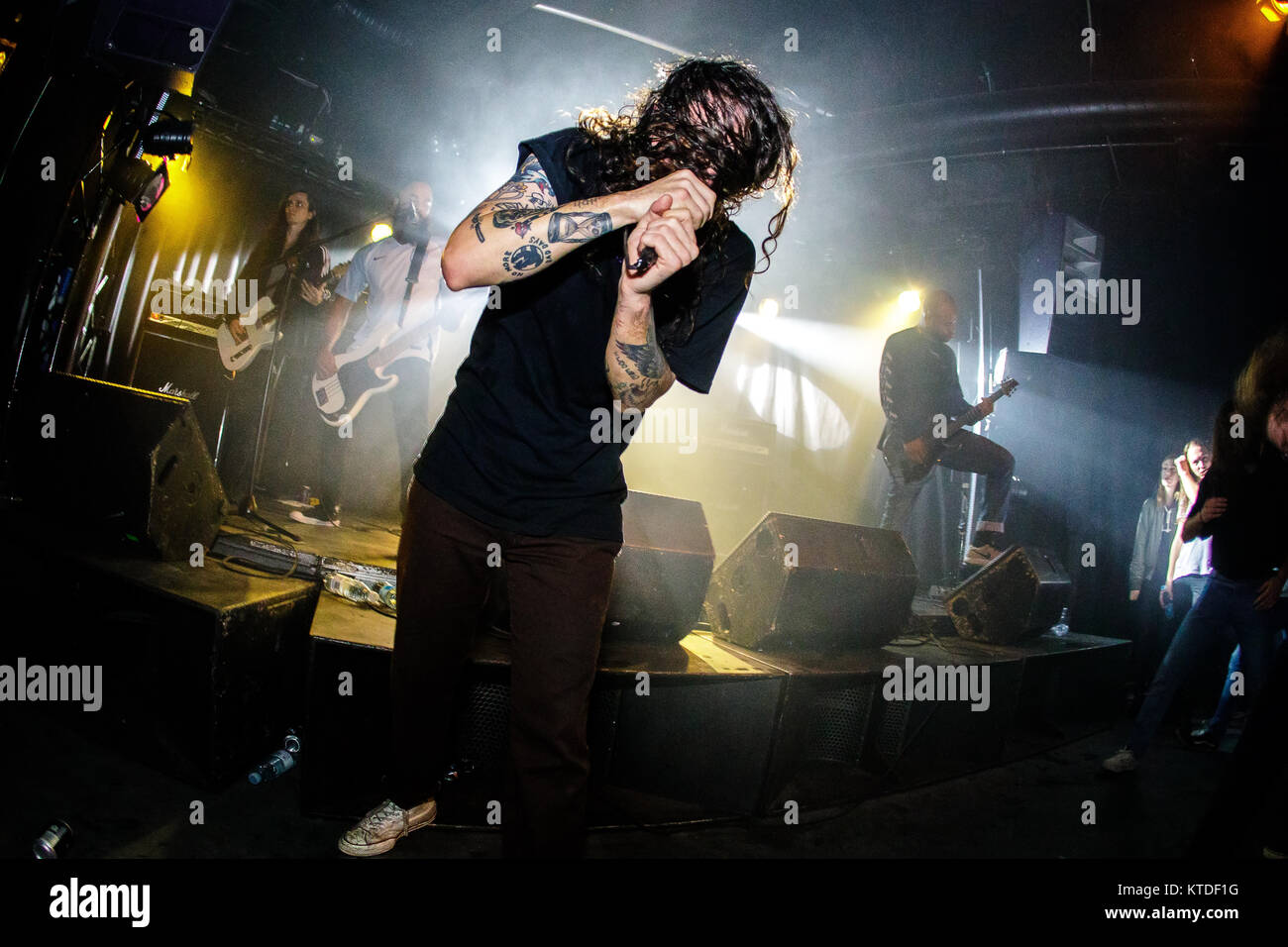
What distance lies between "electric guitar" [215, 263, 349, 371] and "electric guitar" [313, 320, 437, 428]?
56 cm

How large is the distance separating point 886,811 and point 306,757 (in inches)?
106

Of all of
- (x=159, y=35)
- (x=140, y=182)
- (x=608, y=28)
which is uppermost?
(x=608, y=28)

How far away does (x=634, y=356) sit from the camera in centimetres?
146

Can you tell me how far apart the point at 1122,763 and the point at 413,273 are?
6.53 meters

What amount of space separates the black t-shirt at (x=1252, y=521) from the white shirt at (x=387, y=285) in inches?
234

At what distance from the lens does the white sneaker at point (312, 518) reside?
457cm

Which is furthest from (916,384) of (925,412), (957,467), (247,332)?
(247,332)

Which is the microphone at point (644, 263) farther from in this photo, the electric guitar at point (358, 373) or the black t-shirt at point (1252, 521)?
the electric guitar at point (358, 373)

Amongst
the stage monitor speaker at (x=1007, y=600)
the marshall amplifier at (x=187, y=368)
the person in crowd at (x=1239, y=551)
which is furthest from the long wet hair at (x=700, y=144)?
the marshall amplifier at (x=187, y=368)

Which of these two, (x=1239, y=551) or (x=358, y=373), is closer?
(x=1239, y=551)

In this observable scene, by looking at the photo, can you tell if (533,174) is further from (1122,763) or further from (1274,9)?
(1274,9)

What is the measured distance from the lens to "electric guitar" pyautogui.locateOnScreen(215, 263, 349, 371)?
16.8 ft
